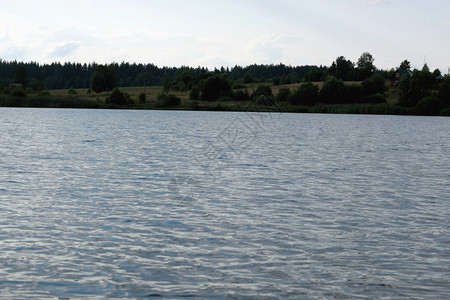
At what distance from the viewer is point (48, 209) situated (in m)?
19.4

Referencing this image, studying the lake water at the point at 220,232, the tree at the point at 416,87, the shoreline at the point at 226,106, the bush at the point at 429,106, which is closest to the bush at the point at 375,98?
the shoreline at the point at 226,106

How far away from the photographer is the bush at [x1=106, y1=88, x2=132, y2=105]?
175 meters

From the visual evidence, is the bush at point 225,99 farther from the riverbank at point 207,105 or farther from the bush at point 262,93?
the bush at point 262,93

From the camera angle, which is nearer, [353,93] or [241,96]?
[353,93]

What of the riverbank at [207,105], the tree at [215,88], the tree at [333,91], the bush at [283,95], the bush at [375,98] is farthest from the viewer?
the tree at [215,88]

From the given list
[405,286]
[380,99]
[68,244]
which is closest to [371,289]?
[405,286]

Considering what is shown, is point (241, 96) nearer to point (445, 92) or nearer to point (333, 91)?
point (333, 91)

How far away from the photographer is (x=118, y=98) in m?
175

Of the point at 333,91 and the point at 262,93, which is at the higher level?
the point at 333,91

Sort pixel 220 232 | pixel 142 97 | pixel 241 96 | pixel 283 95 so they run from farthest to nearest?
1. pixel 142 97
2. pixel 241 96
3. pixel 283 95
4. pixel 220 232

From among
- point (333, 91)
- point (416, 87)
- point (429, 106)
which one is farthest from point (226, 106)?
point (429, 106)

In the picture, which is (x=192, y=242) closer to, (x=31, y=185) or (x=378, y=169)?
(x=31, y=185)

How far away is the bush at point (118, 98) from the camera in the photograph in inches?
6875

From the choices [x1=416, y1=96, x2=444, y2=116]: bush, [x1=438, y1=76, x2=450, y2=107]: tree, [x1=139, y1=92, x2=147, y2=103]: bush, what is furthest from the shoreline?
[x1=438, y1=76, x2=450, y2=107]: tree
